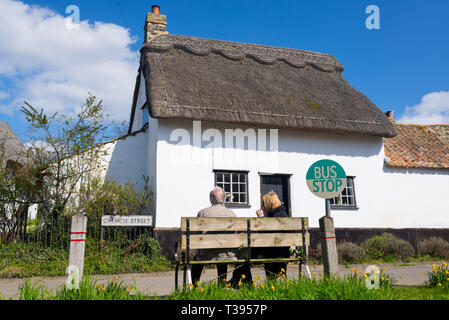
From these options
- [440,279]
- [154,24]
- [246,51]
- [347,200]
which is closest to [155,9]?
[154,24]

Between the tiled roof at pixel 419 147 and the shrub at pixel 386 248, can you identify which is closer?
the shrub at pixel 386 248

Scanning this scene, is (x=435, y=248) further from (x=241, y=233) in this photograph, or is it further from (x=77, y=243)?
(x=77, y=243)

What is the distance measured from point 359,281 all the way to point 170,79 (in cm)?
805

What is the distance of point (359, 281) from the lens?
427cm

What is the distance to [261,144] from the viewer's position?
1083 cm

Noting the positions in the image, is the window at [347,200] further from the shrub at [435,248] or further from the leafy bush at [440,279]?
the leafy bush at [440,279]

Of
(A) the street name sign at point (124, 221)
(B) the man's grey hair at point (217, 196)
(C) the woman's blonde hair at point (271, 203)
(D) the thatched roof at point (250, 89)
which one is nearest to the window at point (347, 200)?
(D) the thatched roof at point (250, 89)

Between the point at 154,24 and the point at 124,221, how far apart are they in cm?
871

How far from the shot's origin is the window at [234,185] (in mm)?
10391

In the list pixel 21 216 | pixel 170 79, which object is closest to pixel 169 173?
pixel 170 79

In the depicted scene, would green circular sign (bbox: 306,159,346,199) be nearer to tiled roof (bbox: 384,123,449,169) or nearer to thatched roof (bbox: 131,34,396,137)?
thatched roof (bbox: 131,34,396,137)

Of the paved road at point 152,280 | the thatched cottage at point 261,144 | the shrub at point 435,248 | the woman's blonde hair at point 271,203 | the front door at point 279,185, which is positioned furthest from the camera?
the shrub at point 435,248

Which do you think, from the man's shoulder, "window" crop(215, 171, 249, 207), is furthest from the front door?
the man's shoulder

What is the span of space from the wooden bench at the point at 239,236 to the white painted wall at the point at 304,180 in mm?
5140
